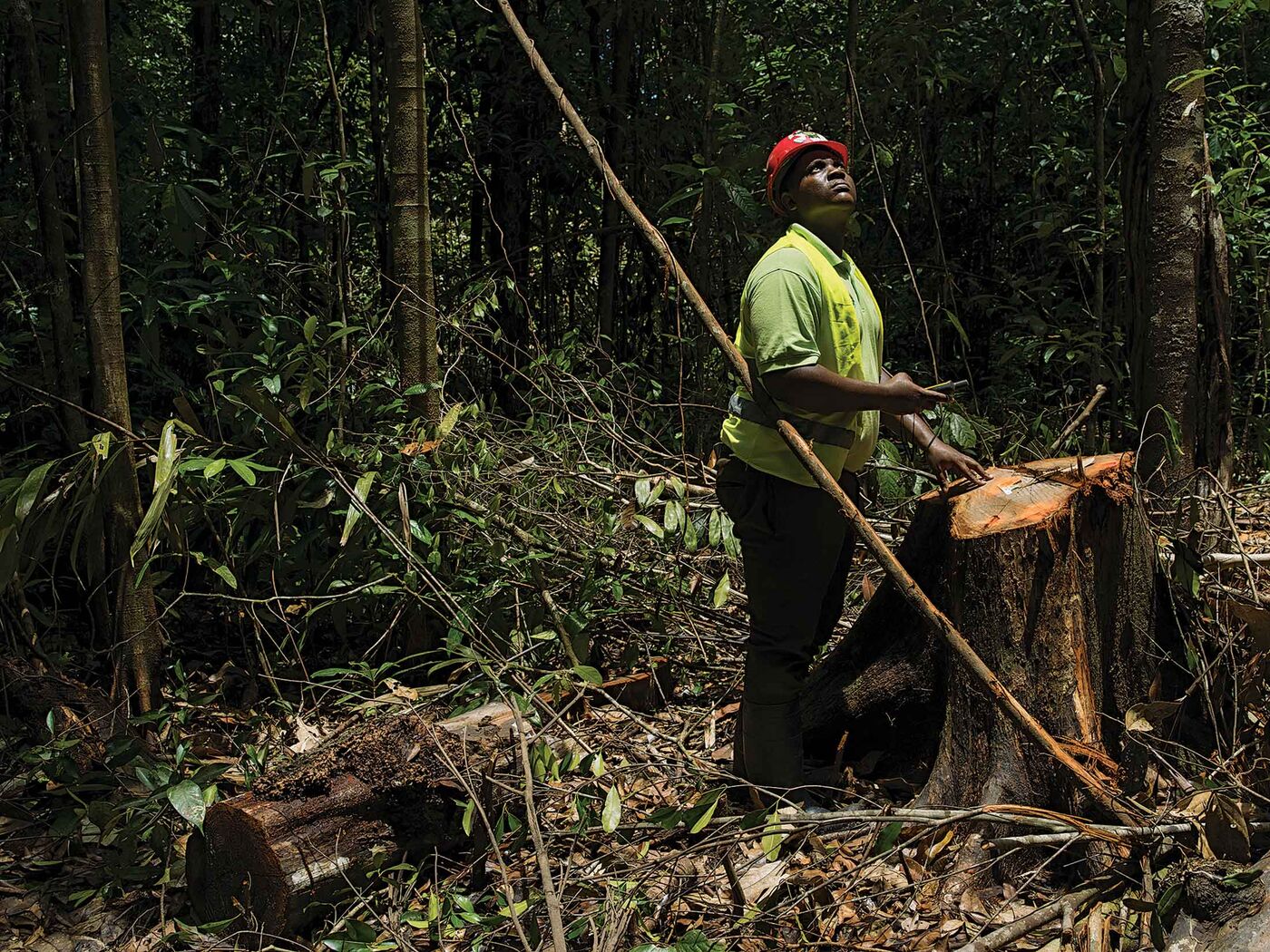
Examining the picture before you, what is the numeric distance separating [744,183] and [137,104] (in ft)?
9.95

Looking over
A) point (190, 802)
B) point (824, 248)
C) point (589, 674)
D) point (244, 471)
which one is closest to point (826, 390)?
point (824, 248)

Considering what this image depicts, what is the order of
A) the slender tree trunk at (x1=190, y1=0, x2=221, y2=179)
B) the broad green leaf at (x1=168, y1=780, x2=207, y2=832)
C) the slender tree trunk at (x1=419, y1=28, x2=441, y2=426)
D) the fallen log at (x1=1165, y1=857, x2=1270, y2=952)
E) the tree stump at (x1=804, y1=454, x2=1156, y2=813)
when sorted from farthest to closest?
the slender tree trunk at (x1=190, y1=0, x2=221, y2=179), the slender tree trunk at (x1=419, y1=28, x2=441, y2=426), the broad green leaf at (x1=168, y1=780, x2=207, y2=832), the tree stump at (x1=804, y1=454, x2=1156, y2=813), the fallen log at (x1=1165, y1=857, x2=1270, y2=952)

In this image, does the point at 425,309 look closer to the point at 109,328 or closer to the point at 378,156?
the point at 109,328

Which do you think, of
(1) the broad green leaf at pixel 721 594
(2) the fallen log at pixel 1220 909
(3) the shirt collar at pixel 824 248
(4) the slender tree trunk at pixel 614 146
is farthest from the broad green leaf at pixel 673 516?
(4) the slender tree trunk at pixel 614 146

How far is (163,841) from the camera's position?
338cm

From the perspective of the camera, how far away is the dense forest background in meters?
3.76

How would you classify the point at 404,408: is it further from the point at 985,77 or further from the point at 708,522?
the point at 985,77

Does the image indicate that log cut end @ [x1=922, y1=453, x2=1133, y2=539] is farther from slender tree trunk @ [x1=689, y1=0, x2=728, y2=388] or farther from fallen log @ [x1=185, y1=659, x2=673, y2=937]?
slender tree trunk @ [x1=689, y1=0, x2=728, y2=388]

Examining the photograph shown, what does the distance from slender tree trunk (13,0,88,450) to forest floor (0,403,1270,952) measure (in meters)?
1.19

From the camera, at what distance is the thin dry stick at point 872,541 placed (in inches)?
102

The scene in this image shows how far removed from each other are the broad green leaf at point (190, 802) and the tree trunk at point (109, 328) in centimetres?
81

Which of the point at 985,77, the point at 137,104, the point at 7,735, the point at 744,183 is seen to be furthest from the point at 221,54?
the point at 985,77

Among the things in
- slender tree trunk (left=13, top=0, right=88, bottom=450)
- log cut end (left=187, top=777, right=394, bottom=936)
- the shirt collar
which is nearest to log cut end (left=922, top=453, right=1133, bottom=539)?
the shirt collar

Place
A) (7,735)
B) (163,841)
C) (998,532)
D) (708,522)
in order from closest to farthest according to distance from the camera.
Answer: (998,532) → (163,841) → (7,735) → (708,522)
